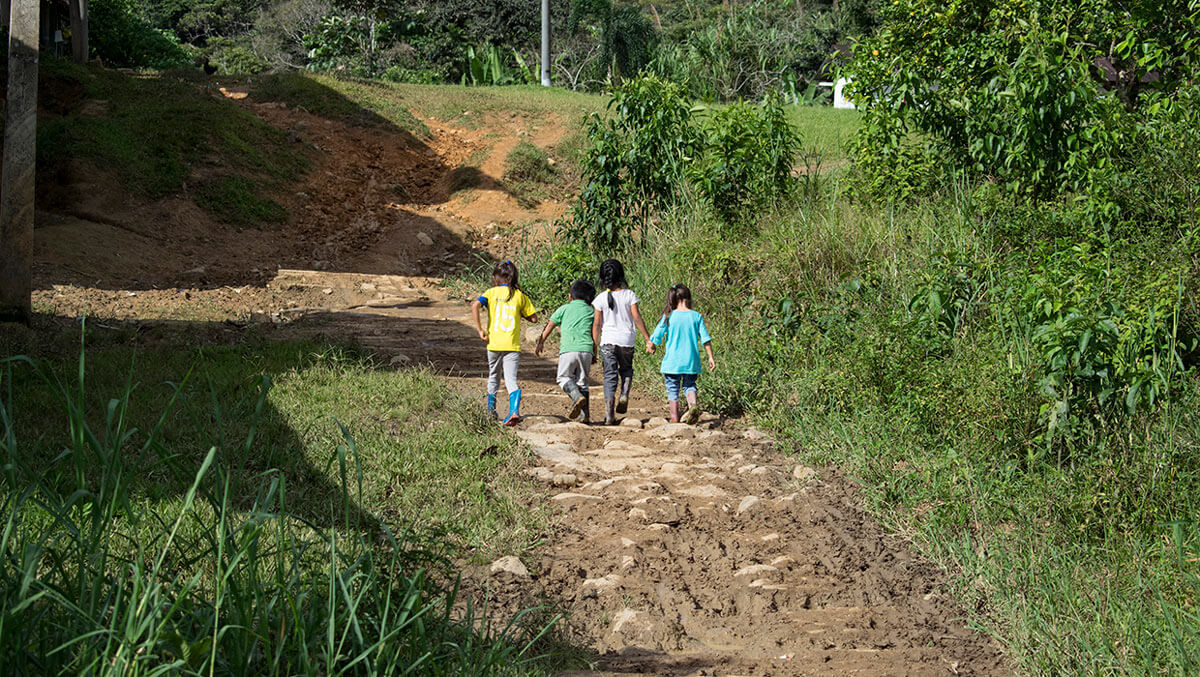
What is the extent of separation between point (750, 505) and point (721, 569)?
0.84m

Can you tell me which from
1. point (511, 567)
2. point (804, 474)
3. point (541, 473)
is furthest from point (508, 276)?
point (511, 567)

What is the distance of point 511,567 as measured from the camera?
4598 millimetres

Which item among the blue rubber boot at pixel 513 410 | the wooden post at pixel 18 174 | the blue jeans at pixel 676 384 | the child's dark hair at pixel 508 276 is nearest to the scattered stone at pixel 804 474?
the blue jeans at pixel 676 384

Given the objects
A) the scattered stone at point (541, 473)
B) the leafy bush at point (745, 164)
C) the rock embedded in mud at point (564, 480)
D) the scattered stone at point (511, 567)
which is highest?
the leafy bush at point (745, 164)

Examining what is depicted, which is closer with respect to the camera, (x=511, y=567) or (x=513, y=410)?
(x=511, y=567)

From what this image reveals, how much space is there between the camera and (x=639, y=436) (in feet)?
23.6

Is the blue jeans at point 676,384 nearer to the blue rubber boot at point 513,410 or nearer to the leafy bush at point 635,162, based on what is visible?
the blue rubber boot at point 513,410

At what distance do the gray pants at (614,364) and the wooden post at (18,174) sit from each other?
15.6ft

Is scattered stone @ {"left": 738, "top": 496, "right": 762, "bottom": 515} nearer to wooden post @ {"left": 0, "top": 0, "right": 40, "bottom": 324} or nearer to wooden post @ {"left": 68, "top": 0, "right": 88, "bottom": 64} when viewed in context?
wooden post @ {"left": 0, "top": 0, "right": 40, "bottom": 324}

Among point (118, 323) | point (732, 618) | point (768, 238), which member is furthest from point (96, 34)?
point (732, 618)

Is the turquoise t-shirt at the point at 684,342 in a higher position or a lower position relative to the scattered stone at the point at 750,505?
higher

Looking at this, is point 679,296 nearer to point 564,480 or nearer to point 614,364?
point 614,364

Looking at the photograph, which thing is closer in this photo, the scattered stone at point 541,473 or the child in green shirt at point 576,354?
the scattered stone at point 541,473

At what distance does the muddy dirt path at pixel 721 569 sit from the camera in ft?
13.4
